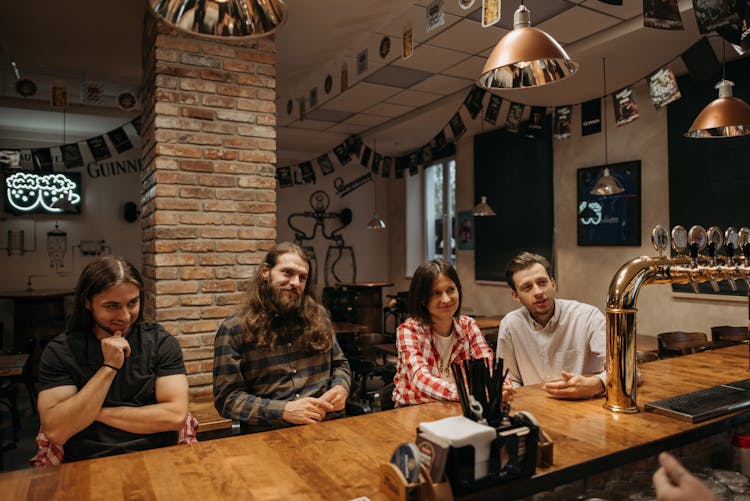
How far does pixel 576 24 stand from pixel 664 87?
95 centimetres

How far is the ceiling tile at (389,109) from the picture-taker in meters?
6.71

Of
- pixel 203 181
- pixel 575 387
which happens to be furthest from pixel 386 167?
pixel 575 387

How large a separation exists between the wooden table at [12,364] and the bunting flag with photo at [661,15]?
4.51 m

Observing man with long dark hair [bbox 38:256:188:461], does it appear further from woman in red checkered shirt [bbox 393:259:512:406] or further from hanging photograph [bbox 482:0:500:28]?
hanging photograph [bbox 482:0:500:28]

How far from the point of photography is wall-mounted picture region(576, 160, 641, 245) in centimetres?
594

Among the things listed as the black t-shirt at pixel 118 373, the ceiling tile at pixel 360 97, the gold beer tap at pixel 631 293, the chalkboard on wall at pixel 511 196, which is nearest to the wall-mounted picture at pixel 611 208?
the chalkboard on wall at pixel 511 196

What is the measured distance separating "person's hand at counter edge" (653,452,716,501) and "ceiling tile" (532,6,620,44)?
3795 mm

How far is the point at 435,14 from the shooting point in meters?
3.65

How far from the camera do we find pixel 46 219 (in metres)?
7.91

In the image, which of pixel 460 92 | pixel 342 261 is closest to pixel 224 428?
pixel 460 92

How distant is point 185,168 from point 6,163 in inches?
126

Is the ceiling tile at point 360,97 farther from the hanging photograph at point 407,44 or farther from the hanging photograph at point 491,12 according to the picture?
the hanging photograph at point 491,12

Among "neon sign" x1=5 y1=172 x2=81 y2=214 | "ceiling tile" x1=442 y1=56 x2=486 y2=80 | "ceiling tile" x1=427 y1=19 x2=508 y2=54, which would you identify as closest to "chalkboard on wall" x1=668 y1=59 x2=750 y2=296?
"ceiling tile" x1=442 y1=56 x2=486 y2=80

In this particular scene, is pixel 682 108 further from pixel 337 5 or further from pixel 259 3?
pixel 259 3
